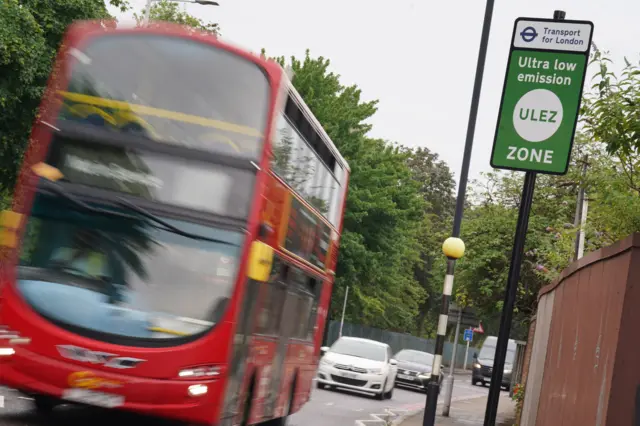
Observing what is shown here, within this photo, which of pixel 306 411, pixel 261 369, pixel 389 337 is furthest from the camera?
pixel 389 337

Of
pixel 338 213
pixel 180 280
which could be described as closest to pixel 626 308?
pixel 180 280

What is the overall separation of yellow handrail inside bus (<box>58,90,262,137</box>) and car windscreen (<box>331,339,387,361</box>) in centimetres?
1809

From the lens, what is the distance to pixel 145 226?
10.6 metres

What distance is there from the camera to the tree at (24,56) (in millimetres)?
31500

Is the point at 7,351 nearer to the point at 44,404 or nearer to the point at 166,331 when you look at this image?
the point at 166,331

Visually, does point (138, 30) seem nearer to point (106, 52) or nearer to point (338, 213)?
point (106, 52)

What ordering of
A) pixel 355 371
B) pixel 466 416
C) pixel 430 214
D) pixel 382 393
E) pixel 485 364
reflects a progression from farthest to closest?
pixel 430 214, pixel 485 364, pixel 382 393, pixel 355 371, pixel 466 416

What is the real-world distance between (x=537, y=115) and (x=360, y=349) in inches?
833

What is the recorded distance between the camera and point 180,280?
10.5m

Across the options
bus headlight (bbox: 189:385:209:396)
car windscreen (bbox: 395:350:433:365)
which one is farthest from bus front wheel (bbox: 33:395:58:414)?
car windscreen (bbox: 395:350:433:365)

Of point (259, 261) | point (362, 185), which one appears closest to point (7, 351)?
point (259, 261)

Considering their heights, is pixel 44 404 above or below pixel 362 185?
below

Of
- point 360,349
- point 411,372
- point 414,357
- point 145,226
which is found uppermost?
point 145,226

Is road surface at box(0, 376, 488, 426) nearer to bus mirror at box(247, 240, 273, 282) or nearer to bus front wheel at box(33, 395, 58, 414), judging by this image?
bus front wheel at box(33, 395, 58, 414)
